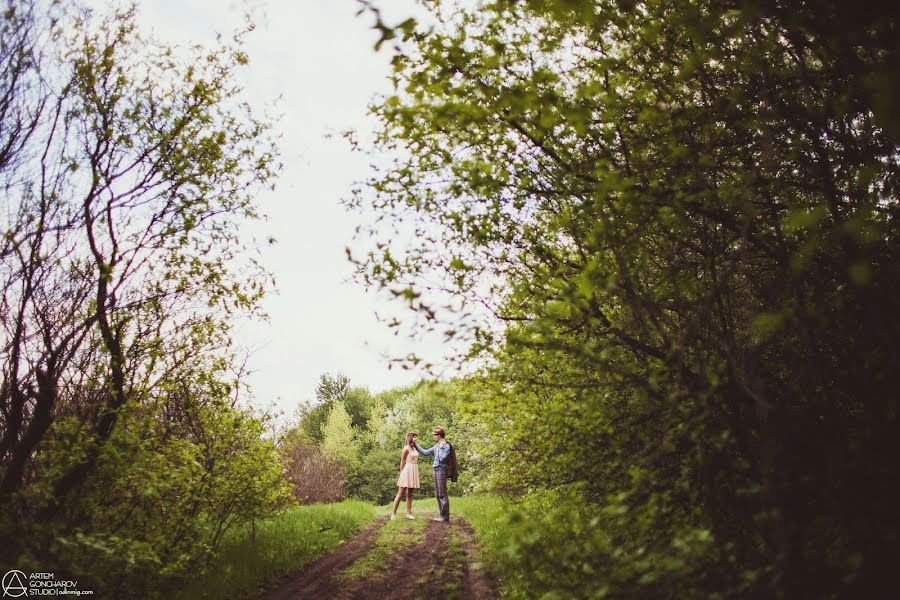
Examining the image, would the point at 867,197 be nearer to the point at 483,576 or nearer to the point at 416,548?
the point at 483,576

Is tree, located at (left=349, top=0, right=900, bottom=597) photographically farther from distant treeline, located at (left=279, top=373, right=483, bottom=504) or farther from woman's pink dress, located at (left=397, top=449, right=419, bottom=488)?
distant treeline, located at (left=279, top=373, right=483, bottom=504)

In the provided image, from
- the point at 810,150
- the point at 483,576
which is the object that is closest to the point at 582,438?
the point at 483,576

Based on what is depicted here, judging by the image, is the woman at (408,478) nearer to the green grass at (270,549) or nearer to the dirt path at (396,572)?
the green grass at (270,549)

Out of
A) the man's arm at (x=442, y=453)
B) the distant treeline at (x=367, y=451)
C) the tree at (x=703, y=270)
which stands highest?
the tree at (x=703, y=270)

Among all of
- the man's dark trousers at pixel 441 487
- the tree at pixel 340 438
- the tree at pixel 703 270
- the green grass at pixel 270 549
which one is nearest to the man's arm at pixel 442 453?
the man's dark trousers at pixel 441 487

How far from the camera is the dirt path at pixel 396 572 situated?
4.98m

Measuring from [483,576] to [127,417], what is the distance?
4717mm

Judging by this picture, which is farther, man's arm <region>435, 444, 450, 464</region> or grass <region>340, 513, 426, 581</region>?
man's arm <region>435, 444, 450, 464</region>

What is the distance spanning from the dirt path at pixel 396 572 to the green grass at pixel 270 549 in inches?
10.0

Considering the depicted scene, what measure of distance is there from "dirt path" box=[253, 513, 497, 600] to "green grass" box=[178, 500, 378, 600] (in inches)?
10.0

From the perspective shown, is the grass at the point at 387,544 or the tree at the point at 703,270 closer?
the tree at the point at 703,270

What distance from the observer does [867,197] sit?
11.2 ft

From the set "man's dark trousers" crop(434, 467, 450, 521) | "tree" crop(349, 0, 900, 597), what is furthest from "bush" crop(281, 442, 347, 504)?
"tree" crop(349, 0, 900, 597)

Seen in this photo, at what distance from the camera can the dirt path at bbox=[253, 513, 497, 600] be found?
16.4 ft
